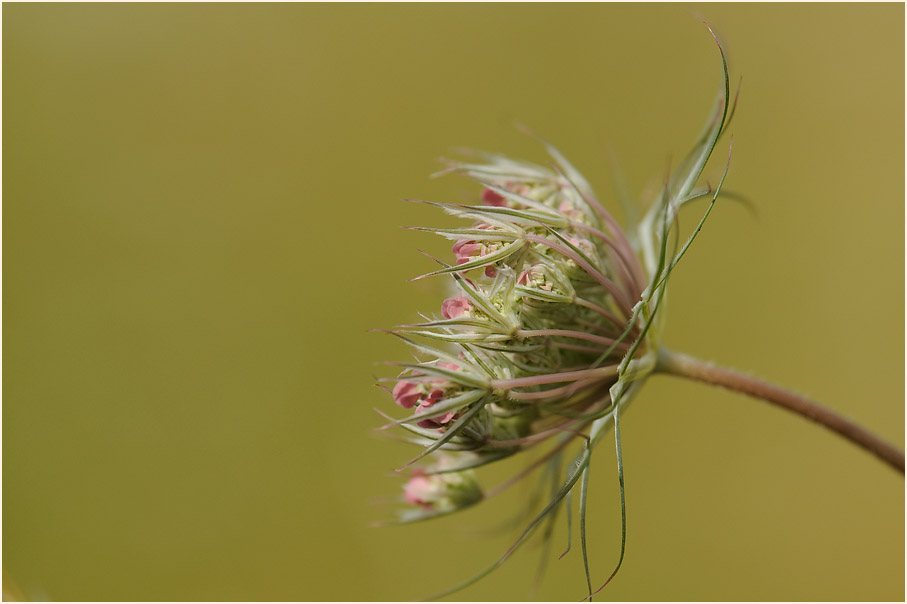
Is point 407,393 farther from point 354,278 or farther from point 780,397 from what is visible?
point 354,278

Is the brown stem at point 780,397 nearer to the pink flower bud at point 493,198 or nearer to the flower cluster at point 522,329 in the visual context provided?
the flower cluster at point 522,329

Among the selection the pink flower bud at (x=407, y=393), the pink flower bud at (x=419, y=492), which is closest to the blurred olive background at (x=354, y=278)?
the pink flower bud at (x=419, y=492)

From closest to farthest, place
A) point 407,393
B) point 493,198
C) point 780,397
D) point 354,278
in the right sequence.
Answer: point 407,393
point 780,397
point 493,198
point 354,278

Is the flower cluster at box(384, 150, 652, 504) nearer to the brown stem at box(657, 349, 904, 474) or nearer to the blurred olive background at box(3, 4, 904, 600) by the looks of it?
the brown stem at box(657, 349, 904, 474)

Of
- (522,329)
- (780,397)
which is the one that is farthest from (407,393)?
(780,397)

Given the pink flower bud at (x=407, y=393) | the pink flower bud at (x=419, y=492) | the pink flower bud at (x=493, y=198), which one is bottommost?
the pink flower bud at (x=419, y=492)

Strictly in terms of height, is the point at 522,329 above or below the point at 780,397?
above
